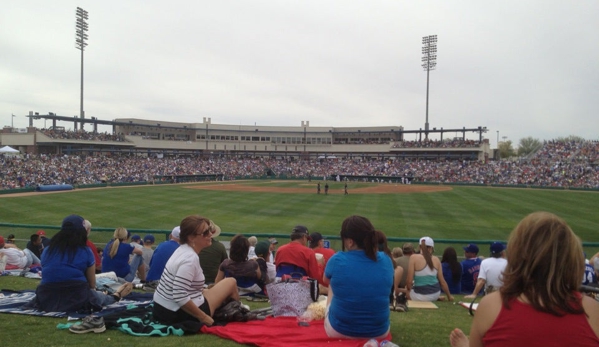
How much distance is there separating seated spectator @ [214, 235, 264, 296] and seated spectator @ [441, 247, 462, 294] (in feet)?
14.6

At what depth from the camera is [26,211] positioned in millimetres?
29359

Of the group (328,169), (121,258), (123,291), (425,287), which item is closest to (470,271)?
(425,287)

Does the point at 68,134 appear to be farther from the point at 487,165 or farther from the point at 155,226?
the point at 487,165

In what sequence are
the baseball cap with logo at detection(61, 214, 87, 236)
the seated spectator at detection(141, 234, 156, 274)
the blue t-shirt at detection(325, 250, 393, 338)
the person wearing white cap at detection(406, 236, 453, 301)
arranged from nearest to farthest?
the blue t-shirt at detection(325, 250, 393, 338) < the baseball cap with logo at detection(61, 214, 87, 236) < the person wearing white cap at detection(406, 236, 453, 301) < the seated spectator at detection(141, 234, 156, 274)

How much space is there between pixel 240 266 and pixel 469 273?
570 centimetres

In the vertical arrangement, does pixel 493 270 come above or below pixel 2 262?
above

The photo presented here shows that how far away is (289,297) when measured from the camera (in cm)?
599

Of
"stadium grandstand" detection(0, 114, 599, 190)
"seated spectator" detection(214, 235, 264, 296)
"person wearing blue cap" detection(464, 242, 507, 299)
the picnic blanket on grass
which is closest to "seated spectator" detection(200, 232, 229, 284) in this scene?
"seated spectator" detection(214, 235, 264, 296)

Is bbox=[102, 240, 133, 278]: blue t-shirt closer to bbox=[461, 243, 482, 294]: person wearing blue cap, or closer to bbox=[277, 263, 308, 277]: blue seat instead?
bbox=[277, 263, 308, 277]: blue seat

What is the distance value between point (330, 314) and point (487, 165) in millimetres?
70919

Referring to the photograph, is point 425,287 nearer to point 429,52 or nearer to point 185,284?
point 185,284

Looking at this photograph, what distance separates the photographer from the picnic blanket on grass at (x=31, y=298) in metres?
6.12

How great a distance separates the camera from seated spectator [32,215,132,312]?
621 centimetres

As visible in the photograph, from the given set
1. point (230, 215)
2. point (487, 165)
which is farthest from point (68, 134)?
point (487, 165)
